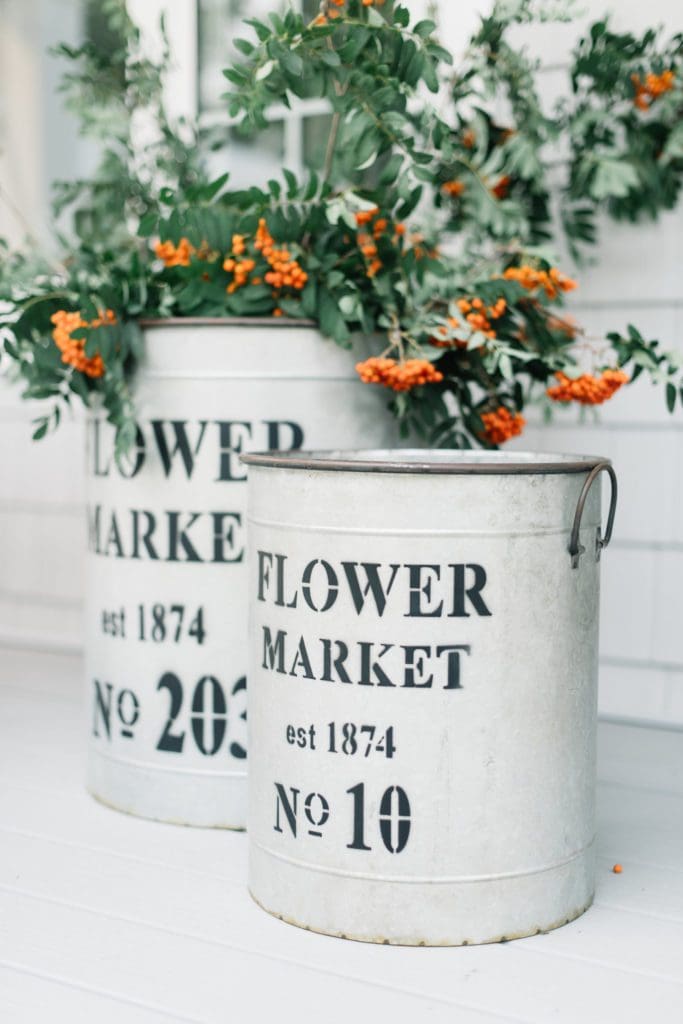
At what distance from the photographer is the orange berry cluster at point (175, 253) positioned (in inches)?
75.9

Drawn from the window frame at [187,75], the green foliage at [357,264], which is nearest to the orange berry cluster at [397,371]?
the green foliage at [357,264]

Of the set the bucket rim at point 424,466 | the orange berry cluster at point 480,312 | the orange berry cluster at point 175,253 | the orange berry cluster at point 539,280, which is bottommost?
the bucket rim at point 424,466

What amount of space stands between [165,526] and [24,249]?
1.95 metres

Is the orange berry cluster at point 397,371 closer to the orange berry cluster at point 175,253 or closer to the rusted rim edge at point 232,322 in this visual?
the rusted rim edge at point 232,322

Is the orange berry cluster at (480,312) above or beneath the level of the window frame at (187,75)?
beneath

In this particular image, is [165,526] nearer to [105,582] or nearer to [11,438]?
[105,582]

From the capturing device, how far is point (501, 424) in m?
1.95

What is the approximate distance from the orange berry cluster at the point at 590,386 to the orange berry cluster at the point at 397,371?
0.78ft

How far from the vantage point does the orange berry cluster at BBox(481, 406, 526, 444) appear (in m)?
1.95

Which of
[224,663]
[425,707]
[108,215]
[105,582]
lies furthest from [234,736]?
[108,215]

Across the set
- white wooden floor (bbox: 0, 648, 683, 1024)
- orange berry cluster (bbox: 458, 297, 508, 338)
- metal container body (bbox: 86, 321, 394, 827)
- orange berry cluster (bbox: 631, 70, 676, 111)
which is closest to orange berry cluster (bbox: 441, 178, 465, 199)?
orange berry cluster (bbox: 631, 70, 676, 111)

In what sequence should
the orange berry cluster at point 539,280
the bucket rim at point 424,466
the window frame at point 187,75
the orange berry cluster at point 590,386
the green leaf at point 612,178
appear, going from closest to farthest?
the bucket rim at point 424,466, the orange berry cluster at point 590,386, the orange berry cluster at point 539,280, the green leaf at point 612,178, the window frame at point 187,75

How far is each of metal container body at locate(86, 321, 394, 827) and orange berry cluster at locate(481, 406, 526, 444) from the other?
171mm

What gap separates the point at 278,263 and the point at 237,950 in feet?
3.25
